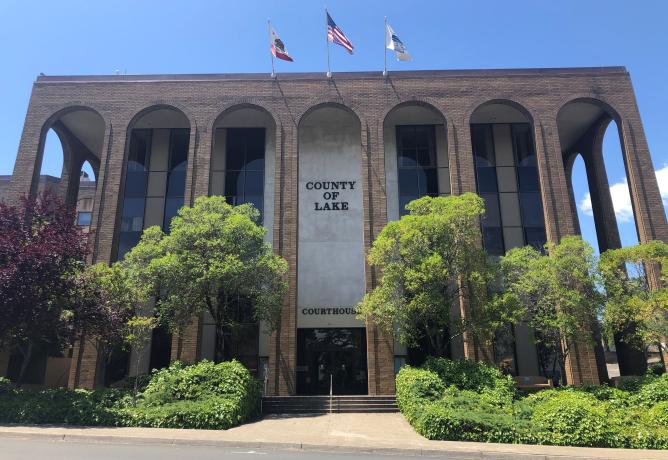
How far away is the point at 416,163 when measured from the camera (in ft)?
92.8

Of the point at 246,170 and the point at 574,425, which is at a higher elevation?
the point at 246,170

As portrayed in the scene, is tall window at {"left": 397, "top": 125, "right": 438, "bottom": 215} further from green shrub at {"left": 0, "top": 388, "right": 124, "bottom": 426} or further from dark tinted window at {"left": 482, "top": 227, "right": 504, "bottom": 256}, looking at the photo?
green shrub at {"left": 0, "top": 388, "right": 124, "bottom": 426}

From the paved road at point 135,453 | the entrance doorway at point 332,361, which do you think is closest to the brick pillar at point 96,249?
the paved road at point 135,453

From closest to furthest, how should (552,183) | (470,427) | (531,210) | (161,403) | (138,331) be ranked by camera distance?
(470,427) → (161,403) → (138,331) → (552,183) → (531,210)

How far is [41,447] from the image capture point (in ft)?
37.9

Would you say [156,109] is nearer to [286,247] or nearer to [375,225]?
[286,247]

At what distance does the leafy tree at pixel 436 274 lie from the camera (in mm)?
18766

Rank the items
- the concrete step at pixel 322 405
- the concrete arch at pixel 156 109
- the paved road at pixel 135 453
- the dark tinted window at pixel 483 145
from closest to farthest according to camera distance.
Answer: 1. the paved road at pixel 135 453
2. the concrete step at pixel 322 405
3. the concrete arch at pixel 156 109
4. the dark tinted window at pixel 483 145

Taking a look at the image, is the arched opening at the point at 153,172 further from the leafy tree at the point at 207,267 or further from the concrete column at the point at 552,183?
the concrete column at the point at 552,183

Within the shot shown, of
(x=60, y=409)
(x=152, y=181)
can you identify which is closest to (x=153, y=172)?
(x=152, y=181)

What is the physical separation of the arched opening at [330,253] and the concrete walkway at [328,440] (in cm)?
938

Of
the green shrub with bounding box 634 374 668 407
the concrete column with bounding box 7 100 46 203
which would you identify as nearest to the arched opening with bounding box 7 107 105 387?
the concrete column with bounding box 7 100 46 203

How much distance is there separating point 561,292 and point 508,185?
418 inches

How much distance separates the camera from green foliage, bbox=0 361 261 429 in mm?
14836
